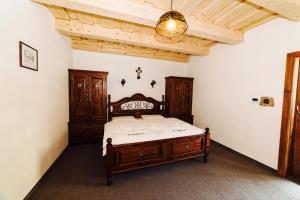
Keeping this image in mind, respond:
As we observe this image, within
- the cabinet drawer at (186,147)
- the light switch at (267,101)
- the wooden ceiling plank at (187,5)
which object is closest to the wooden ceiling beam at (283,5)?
the wooden ceiling plank at (187,5)

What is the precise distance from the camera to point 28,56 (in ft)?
5.93

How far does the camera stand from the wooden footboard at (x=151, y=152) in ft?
6.96

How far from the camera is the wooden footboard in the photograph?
6.96ft

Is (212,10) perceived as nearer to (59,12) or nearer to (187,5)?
(187,5)

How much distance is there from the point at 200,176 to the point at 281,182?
1.25 metres

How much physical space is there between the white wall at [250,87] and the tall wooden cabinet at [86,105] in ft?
9.88

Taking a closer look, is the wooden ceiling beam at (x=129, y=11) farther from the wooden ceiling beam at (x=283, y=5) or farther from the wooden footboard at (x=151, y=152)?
the wooden footboard at (x=151, y=152)

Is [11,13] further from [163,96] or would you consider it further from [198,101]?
[198,101]

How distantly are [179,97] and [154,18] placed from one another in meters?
2.77

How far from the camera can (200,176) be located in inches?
93.4

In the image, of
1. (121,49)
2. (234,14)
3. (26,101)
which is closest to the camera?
(26,101)

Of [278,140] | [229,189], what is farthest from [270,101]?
[229,189]

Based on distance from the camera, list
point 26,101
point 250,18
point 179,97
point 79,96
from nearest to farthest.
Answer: point 26,101
point 250,18
point 79,96
point 179,97

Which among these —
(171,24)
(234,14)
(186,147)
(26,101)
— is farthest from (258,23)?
(26,101)
